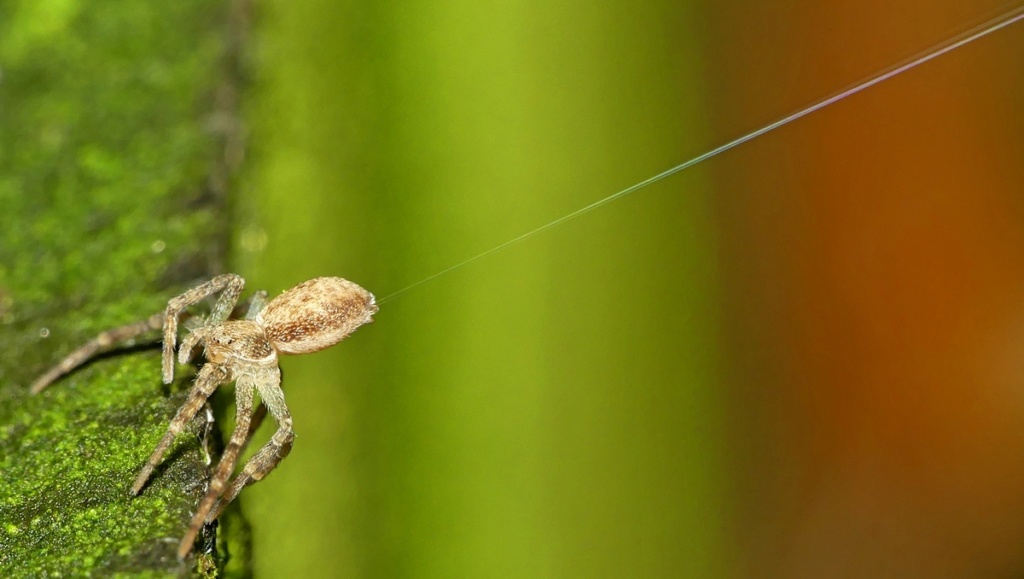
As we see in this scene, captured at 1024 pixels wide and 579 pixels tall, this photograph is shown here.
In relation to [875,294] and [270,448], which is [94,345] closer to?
[270,448]

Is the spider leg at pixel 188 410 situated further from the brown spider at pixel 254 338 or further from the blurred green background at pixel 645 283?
the blurred green background at pixel 645 283

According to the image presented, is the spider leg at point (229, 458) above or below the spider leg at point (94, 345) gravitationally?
below

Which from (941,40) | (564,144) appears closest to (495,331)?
(564,144)

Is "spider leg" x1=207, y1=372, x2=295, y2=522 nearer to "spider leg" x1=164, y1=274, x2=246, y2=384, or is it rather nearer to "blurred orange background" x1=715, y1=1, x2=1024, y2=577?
"spider leg" x1=164, y1=274, x2=246, y2=384

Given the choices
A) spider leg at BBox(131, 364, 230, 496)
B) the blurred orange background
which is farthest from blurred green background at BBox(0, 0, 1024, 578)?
spider leg at BBox(131, 364, 230, 496)

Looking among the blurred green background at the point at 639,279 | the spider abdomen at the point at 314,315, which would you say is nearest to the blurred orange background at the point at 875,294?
the blurred green background at the point at 639,279

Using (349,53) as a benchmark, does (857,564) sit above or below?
below

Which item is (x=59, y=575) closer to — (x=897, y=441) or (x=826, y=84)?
(x=897, y=441)
